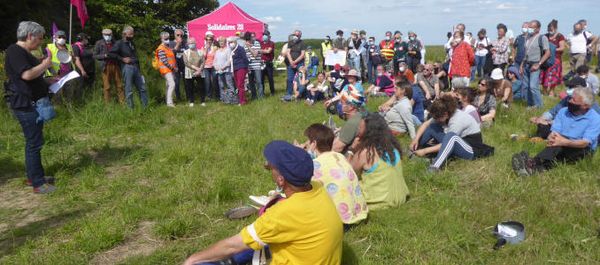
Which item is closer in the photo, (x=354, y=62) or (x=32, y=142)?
(x=32, y=142)

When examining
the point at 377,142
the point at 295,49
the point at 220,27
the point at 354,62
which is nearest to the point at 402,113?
the point at 377,142

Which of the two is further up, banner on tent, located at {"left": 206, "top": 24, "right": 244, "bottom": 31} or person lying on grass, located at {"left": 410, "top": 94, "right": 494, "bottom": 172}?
banner on tent, located at {"left": 206, "top": 24, "right": 244, "bottom": 31}

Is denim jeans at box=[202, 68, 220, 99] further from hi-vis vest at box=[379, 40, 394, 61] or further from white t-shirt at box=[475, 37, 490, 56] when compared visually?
white t-shirt at box=[475, 37, 490, 56]

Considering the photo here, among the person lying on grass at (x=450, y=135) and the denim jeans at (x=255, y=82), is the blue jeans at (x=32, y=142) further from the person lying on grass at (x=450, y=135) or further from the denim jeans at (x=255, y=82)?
the denim jeans at (x=255, y=82)

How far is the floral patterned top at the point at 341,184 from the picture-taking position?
12.8 ft

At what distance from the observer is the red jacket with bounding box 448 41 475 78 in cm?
1027

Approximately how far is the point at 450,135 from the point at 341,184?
2501 mm

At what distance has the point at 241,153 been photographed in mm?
6484

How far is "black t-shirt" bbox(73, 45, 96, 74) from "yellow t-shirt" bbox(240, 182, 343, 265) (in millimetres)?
9169

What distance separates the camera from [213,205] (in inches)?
188

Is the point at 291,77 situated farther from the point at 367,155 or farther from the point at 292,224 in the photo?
the point at 292,224

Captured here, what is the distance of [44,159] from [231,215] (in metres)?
3.43

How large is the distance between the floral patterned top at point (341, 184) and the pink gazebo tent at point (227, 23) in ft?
49.9

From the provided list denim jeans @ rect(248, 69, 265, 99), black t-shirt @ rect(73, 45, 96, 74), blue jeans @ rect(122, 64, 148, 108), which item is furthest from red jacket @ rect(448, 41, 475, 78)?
black t-shirt @ rect(73, 45, 96, 74)
